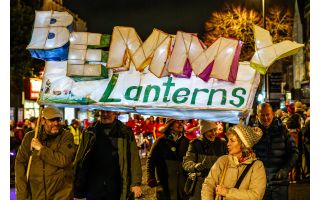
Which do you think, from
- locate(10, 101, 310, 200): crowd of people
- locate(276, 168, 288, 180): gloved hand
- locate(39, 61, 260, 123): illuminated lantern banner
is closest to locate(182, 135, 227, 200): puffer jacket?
locate(10, 101, 310, 200): crowd of people

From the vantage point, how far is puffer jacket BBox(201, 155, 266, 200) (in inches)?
189

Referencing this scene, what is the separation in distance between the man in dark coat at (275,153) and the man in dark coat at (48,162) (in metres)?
2.64

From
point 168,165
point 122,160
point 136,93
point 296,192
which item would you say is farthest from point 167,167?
point 296,192

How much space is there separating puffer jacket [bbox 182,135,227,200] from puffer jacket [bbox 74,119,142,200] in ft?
2.30

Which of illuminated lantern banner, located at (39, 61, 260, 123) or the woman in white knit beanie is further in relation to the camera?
illuminated lantern banner, located at (39, 61, 260, 123)

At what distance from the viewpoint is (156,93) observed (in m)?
6.09

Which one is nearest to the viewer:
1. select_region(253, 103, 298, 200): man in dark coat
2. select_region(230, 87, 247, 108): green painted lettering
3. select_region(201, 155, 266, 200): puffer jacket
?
select_region(201, 155, 266, 200): puffer jacket

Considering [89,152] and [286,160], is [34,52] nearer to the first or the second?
[89,152]

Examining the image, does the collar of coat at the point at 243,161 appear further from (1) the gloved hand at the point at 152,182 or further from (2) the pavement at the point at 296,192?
(2) the pavement at the point at 296,192

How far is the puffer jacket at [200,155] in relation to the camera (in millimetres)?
7175

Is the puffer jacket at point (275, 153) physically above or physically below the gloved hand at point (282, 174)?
above

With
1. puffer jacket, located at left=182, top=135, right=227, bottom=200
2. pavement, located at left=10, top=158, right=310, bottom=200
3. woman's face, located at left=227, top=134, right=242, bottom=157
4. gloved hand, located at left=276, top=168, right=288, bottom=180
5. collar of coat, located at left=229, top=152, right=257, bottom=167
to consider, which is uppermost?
woman's face, located at left=227, top=134, right=242, bottom=157

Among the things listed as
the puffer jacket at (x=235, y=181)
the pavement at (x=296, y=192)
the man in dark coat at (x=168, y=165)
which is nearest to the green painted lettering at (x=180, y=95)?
the puffer jacket at (x=235, y=181)

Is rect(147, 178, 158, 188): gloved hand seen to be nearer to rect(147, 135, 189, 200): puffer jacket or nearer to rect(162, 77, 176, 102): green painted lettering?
rect(147, 135, 189, 200): puffer jacket
